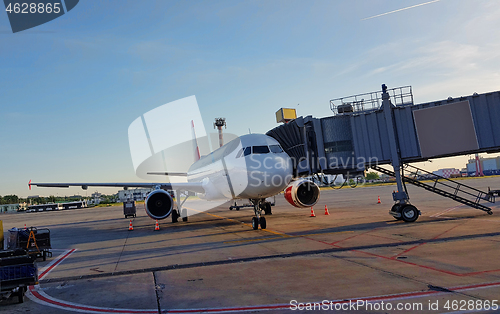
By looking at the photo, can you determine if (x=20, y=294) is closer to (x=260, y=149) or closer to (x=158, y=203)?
(x=260, y=149)

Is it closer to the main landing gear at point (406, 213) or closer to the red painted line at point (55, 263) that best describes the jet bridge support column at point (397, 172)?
the main landing gear at point (406, 213)

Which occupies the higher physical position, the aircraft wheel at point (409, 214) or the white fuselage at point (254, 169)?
the white fuselage at point (254, 169)

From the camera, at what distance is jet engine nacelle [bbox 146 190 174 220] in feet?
54.7

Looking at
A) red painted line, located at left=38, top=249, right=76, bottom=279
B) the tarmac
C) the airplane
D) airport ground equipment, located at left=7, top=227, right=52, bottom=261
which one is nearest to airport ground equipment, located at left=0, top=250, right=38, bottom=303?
the tarmac

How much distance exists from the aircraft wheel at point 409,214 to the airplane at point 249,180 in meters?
3.71

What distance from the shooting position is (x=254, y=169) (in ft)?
42.0

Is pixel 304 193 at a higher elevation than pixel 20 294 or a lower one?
higher

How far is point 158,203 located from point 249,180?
246 inches

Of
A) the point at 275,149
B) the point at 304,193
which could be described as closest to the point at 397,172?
the point at 304,193

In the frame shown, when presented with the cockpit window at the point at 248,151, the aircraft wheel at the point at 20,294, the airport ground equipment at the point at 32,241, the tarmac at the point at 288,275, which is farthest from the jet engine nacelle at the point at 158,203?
the aircraft wheel at the point at 20,294

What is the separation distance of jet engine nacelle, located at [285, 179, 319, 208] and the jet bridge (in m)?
0.61

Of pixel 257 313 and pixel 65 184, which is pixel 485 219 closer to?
pixel 257 313

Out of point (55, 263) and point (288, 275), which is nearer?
point (288, 275)

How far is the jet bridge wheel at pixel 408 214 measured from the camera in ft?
46.4
